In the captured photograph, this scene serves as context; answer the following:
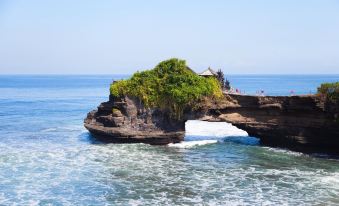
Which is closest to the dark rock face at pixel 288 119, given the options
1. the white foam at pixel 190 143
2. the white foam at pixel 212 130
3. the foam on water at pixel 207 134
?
the white foam at pixel 190 143

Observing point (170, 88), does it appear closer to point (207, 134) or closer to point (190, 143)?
point (190, 143)

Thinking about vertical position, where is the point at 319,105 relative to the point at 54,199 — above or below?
above

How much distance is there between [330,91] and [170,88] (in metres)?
12.7

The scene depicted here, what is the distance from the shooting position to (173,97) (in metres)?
35.4

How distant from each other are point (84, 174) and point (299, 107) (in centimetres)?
1732

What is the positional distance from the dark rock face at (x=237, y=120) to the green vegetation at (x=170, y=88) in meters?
0.63

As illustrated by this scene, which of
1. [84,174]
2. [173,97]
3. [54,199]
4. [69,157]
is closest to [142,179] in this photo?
[84,174]

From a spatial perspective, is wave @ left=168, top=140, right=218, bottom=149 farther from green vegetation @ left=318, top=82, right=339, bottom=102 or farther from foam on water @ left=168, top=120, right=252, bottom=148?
green vegetation @ left=318, top=82, right=339, bottom=102

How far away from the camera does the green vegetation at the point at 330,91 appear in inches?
1233

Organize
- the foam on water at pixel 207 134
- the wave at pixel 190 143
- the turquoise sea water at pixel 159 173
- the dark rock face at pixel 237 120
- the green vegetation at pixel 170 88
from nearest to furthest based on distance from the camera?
the turquoise sea water at pixel 159 173 < the dark rock face at pixel 237 120 < the wave at pixel 190 143 < the green vegetation at pixel 170 88 < the foam on water at pixel 207 134

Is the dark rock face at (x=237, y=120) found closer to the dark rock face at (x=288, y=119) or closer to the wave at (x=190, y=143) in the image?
the dark rock face at (x=288, y=119)

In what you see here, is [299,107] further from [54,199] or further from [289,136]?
[54,199]

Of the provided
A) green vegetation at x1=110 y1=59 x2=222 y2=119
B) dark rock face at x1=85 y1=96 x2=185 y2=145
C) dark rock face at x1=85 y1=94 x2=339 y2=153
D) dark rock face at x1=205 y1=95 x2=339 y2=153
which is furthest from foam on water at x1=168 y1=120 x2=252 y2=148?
green vegetation at x1=110 y1=59 x2=222 y2=119

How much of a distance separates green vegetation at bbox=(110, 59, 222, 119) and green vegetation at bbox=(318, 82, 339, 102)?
851 centimetres
